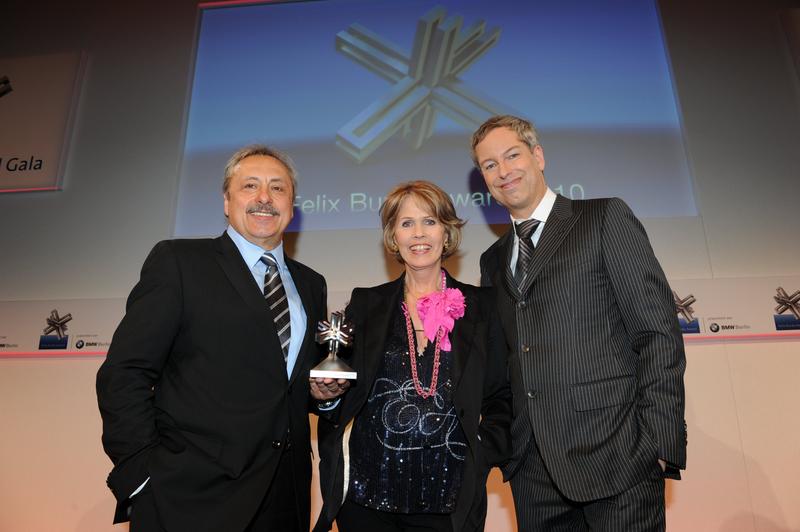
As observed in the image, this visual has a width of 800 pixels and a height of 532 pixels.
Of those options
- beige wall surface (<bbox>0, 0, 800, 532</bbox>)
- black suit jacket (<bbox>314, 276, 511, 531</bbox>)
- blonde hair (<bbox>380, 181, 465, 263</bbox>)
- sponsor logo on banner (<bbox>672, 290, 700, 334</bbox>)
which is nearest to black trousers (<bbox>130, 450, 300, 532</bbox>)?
black suit jacket (<bbox>314, 276, 511, 531</bbox>)

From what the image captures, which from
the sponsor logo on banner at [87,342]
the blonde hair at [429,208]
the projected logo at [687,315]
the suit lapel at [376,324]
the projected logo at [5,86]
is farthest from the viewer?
the projected logo at [5,86]

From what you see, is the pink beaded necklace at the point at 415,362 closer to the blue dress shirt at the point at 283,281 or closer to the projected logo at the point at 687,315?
the blue dress shirt at the point at 283,281

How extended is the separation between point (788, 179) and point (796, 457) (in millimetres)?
1820

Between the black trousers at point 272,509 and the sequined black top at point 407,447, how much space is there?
24 centimetres

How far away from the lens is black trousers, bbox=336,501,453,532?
1857 millimetres

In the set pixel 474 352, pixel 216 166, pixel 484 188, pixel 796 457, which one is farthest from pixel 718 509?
pixel 216 166

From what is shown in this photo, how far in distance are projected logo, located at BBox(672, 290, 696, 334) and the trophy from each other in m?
2.37

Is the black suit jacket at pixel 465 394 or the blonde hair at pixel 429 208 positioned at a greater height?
the blonde hair at pixel 429 208

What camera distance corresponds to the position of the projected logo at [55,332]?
11.5 ft

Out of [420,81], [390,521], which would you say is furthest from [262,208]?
[420,81]

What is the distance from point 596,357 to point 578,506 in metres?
0.56

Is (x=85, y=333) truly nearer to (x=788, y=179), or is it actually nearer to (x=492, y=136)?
(x=492, y=136)

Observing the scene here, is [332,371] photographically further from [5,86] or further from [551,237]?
[5,86]

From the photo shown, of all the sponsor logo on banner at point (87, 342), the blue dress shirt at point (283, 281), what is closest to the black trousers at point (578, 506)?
the blue dress shirt at point (283, 281)
